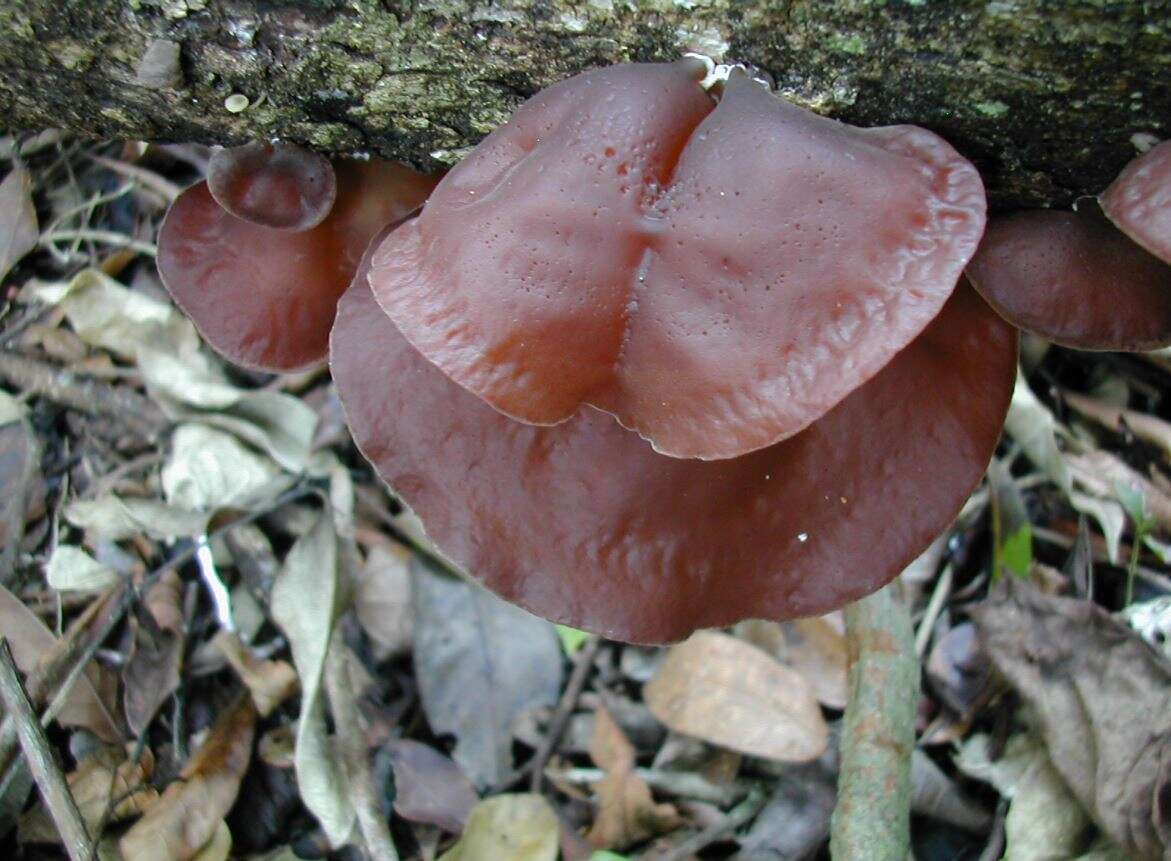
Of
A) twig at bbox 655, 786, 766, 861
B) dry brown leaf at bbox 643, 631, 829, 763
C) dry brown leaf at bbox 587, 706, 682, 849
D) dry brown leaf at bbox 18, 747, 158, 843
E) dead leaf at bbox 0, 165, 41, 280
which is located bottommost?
dry brown leaf at bbox 18, 747, 158, 843

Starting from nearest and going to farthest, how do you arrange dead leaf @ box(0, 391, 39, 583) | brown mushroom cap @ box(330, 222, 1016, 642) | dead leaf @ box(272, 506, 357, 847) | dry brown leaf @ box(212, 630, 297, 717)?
brown mushroom cap @ box(330, 222, 1016, 642) → dead leaf @ box(272, 506, 357, 847) → dry brown leaf @ box(212, 630, 297, 717) → dead leaf @ box(0, 391, 39, 583)

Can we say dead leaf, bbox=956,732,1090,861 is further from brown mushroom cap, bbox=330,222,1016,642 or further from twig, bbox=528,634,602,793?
twig, bbox=528,634,602,793

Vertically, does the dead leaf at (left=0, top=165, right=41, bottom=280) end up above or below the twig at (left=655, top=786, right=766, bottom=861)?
above

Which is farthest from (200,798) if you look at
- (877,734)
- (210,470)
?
(877,734)

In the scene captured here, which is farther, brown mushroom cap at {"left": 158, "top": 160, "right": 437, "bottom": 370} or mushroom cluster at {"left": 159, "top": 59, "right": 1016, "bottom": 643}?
brown mushroom cap at {"left": 158, "top": 160, "right": 437, "bottom": 370}

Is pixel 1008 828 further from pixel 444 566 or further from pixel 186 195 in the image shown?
pixel 186 195

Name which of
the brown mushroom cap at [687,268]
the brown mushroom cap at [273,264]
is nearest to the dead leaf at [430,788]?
the brown mushroom cap at [273,264]

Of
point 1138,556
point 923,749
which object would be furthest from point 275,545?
point 1138,556

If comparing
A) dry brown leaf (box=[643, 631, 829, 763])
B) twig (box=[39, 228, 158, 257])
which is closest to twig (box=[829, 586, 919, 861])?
dry brown leaf (box=[643, 631, 829, 763])
